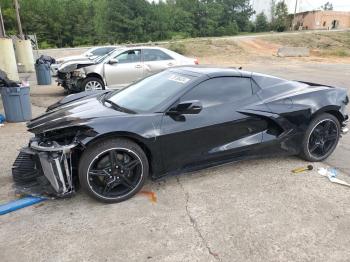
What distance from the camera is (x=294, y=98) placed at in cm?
441

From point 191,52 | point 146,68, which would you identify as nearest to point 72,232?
point 146,68

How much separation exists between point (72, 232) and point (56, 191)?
1.63 feet

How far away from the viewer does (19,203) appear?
11.5 feet

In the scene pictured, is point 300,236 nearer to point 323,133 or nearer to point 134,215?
point 134,215

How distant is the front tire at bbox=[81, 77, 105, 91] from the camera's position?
9344mm

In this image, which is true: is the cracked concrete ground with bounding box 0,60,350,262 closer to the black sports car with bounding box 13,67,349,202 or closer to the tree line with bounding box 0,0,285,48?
the black sports car with bounding box 13,67,349,202

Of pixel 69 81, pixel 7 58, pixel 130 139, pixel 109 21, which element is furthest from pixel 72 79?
pixel 109 21

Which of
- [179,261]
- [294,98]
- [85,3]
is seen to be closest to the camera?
[179,261]

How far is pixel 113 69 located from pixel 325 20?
72484mm

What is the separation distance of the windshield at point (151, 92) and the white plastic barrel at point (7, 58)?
25.8 feet

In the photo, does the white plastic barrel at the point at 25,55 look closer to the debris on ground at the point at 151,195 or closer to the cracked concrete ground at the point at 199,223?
the cracked concrete ground at the point at 199,223

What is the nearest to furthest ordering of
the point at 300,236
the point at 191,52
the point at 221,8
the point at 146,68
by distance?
the point at 300,236
the point at 146,68
the point at 191,52
the point at 221,8

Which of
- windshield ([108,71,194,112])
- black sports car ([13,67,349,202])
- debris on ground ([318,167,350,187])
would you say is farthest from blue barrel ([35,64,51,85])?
debris on ground ([318,167,350,187])

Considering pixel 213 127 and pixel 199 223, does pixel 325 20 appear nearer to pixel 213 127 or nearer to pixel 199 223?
pixel 213 127
